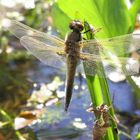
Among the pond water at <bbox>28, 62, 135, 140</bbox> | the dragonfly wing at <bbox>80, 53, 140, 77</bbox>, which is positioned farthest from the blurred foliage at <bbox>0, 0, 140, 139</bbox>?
the dragonfly wing at <bbox>80, 53, 140, 77</bbox>

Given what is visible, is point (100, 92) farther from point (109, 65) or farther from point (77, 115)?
point (77, 115)

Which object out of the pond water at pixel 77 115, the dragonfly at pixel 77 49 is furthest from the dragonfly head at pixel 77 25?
the pond water at pixel 77 115

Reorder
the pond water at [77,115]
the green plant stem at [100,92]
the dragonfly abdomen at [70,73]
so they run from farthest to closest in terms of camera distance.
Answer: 1. the pond water at [77,115]
2. the dragonfly abdomen at [70,73]
3. the green plant stem at [100,92]

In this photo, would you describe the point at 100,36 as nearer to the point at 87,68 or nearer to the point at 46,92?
the point at 87,68

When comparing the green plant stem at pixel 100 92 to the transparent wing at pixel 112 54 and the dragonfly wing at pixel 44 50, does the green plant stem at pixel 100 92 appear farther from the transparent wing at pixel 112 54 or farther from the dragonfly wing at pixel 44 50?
the dragonfly wing at pixel 44 50

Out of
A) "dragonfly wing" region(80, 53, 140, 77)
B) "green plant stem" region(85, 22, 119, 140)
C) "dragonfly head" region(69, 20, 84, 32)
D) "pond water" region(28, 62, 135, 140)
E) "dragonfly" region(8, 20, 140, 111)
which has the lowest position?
"pond water" region(28, 62, 135, 140)

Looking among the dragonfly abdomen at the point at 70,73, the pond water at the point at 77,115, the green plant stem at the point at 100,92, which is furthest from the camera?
the pond water at the point at 77,115

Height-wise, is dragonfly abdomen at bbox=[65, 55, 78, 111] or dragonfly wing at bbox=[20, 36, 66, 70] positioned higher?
dragonfly wing at bbox=[20, 36, 66, 70]

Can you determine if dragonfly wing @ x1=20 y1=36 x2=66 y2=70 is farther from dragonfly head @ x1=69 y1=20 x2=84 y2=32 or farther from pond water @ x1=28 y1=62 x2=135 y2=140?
pond water @ x1=28 y1=62 x2=135 y2=140
